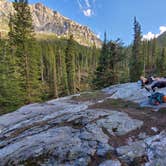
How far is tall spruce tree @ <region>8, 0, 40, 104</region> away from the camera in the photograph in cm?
2019

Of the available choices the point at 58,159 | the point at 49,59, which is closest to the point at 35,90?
the point at 58,159

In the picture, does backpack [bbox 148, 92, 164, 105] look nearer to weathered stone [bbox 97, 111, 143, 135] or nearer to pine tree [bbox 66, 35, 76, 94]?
weathered stone [bbox 97, 111, 143, 135]

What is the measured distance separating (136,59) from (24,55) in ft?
75.5

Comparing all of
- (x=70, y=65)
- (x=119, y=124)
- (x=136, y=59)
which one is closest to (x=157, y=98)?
(x=119, y=124)

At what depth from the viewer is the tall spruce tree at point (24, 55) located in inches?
795

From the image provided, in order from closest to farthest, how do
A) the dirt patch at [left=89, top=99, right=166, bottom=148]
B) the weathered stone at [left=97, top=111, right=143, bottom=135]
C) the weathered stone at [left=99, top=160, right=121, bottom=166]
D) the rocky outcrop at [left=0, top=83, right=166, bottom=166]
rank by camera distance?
the weathered stone at [left=99, top=160, right=121, bottom=166], the rocky outcrop at [left=0, top=83, right=166, bottom=166], the dirt patch at [left=89, top=99, right=166, bottom=148], the weathered stone at [left=97, top=111, right=143, bottom=135]

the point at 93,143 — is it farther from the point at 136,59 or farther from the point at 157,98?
the point at 136,59

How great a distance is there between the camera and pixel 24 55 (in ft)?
66.9

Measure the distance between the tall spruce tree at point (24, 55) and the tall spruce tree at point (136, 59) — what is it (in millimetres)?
20110

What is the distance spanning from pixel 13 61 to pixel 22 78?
7.87 ft

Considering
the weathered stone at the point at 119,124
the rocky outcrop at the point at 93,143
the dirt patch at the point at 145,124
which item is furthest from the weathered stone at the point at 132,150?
the weathered stone at the point at 119,124

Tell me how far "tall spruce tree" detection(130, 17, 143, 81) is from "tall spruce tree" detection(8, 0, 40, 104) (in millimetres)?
20110

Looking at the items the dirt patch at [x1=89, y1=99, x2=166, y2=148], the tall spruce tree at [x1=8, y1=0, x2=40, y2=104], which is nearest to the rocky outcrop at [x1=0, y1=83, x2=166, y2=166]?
the dirt patch at [x1=89, y1=99, x2=166, y2=148]

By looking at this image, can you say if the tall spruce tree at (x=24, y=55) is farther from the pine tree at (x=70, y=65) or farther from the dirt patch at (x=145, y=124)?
the pine tree at (x=70, y=65)
